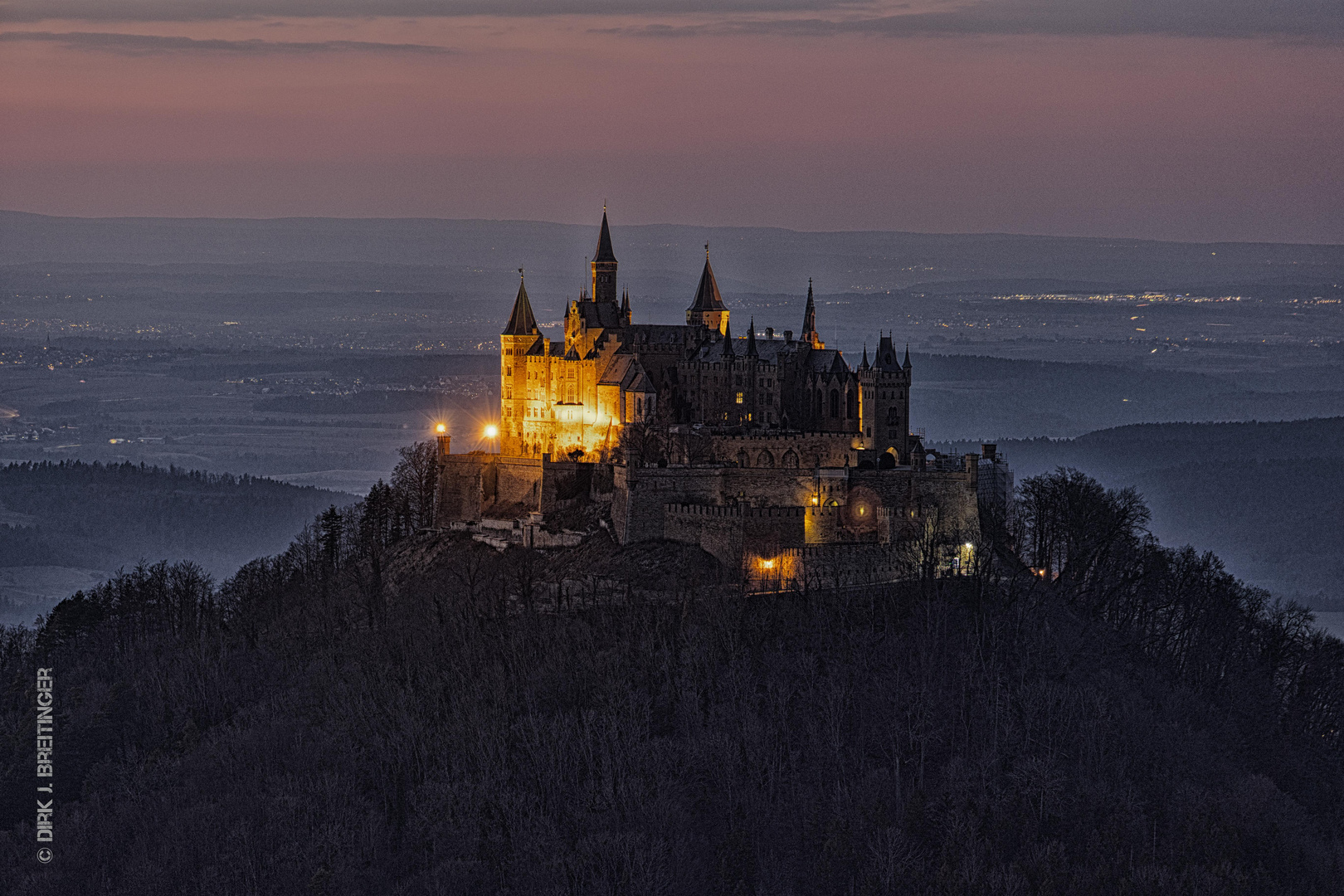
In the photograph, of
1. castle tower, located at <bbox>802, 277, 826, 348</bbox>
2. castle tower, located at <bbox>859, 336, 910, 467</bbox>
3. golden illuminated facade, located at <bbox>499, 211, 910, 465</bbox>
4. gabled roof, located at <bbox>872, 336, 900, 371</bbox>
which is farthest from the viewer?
castle tower, located at <bbox>802, 277, 826, 348</bbox>

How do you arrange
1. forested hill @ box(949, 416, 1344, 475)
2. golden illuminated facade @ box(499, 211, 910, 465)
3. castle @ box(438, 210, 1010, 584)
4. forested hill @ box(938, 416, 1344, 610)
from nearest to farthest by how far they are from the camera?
1. castle @ box(438, 210, 1010, 584)
2. golden illuminated facade @ box(499, 211, 910, 465)
3. forested hill @ box(938, 416, 1344, 610)
4. forested hill @ box(949, 416, 1344, 475)

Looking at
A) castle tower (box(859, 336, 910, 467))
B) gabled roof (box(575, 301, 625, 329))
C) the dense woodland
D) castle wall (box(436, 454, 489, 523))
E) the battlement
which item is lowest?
the dense woodland

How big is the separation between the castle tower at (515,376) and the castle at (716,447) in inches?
4.1

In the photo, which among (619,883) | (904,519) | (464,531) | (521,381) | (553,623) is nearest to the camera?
(619,883)

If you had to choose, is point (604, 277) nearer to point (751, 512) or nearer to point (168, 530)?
point (751, 512)

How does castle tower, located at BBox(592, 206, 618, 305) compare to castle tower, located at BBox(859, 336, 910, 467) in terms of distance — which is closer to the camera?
castle tower, located at BBox(859, 336, 910, 467)

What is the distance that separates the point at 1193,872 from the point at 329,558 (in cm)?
4767

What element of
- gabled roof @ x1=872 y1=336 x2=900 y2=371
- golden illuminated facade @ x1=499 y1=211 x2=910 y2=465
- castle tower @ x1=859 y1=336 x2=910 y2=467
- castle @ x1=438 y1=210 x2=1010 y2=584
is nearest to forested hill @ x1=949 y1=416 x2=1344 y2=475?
golden illuminated facade @ x1=499 y1=211 x2=910 y2=465

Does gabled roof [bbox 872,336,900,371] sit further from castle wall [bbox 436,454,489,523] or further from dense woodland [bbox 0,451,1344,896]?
castle wall [bbox 436,454,489,523]

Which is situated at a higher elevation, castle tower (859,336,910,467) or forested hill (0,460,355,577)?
castle tower (859,336,910,467)

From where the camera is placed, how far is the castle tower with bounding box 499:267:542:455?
101 meters

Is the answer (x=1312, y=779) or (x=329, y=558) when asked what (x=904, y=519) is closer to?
(x=1312, y=779)

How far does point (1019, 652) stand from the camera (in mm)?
67250

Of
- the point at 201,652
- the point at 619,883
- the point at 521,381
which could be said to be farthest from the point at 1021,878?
the point at 521,381
